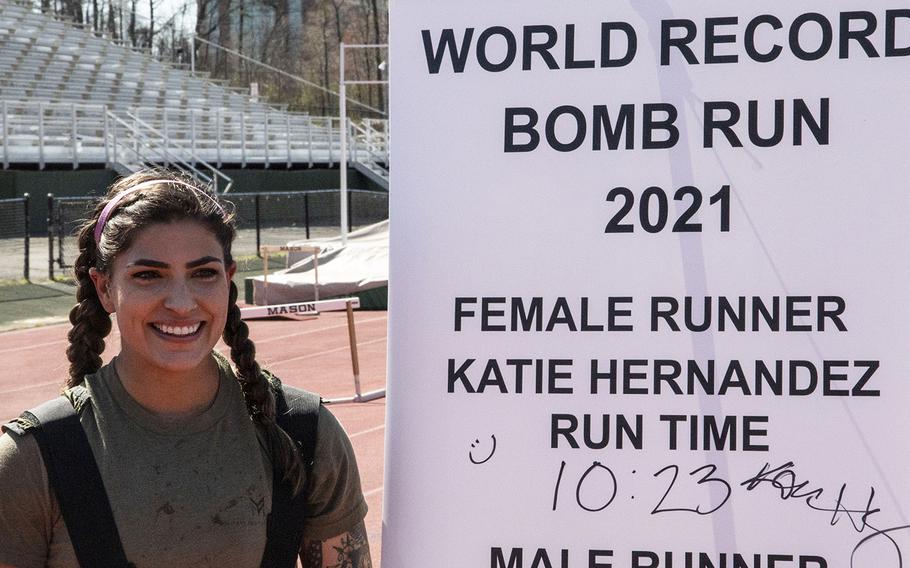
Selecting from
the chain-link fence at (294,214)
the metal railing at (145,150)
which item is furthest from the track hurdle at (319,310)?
the metal railing at (145,150)

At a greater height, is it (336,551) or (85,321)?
(85,321)

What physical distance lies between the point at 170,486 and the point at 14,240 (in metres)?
19.2

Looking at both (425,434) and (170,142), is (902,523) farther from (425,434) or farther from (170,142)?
(170,142)

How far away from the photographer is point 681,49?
220 cm

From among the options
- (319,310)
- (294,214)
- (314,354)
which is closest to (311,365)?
(314,354)

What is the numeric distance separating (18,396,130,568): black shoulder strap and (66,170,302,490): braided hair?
229 mm

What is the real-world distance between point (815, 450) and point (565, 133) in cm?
71

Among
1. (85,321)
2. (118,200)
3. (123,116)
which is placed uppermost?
(123,116)

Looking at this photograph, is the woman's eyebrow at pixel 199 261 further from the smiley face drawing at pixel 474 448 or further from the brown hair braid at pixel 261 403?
the smiley face drawing at pixel 474 448

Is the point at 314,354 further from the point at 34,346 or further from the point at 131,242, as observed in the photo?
the point at 131,242

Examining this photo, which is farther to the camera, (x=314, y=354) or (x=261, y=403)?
(x=314, y=354)

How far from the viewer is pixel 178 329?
1981mm

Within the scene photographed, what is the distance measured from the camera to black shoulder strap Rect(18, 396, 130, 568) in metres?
1.86

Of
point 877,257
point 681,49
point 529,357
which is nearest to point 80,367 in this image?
point 529,357
